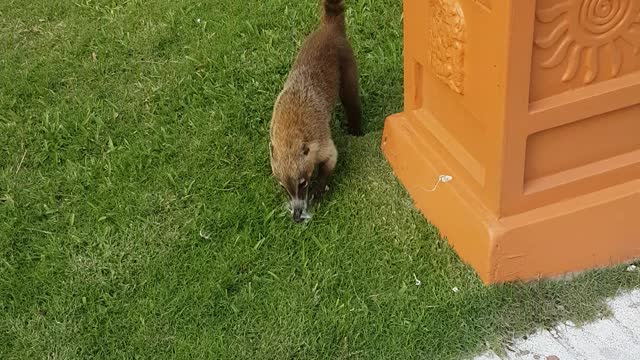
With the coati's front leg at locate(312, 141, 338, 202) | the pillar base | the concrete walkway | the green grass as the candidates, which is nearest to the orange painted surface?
the pillar base

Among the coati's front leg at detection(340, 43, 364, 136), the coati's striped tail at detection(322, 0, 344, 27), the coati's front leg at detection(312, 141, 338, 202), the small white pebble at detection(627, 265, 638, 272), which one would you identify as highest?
the coati's striped tail at detection(322, 0, 344, 27)

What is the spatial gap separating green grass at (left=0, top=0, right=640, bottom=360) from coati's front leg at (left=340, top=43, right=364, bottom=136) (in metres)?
0.17

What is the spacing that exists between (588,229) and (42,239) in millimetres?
2807

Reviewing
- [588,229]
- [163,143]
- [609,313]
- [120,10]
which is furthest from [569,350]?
[120,10]

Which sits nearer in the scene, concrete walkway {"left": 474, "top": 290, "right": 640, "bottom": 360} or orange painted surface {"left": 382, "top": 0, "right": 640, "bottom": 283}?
orange painted surface {"left": 382, "top": 0, "right": 640, "bottom": 283}

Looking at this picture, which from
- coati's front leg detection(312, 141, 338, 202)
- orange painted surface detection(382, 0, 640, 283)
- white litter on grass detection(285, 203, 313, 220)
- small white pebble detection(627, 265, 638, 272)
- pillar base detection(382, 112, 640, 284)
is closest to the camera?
orange painted surface detection(382, 0, 640, 283)

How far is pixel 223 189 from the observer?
4.85 m

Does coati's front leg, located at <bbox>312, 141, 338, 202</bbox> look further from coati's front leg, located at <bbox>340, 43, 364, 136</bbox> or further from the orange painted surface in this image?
the orange painted surface

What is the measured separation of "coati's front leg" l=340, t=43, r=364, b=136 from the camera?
17.1 ft

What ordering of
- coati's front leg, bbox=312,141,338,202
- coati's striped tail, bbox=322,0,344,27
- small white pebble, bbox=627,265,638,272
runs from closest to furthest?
small white pebble, bbox=627,265,638,272, coati's front leg, bbox=312,141,338,202, coati's striped tail, bbox=322,0,344,27

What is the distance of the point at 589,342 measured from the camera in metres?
3.81

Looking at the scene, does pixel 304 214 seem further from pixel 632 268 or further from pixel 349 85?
pixel 632 268

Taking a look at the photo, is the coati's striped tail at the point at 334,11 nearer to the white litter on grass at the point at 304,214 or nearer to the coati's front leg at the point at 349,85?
the coati's front leg at the point at 349,85

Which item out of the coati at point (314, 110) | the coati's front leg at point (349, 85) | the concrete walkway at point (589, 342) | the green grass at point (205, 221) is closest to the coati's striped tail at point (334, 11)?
the coati at point (314, 110)
